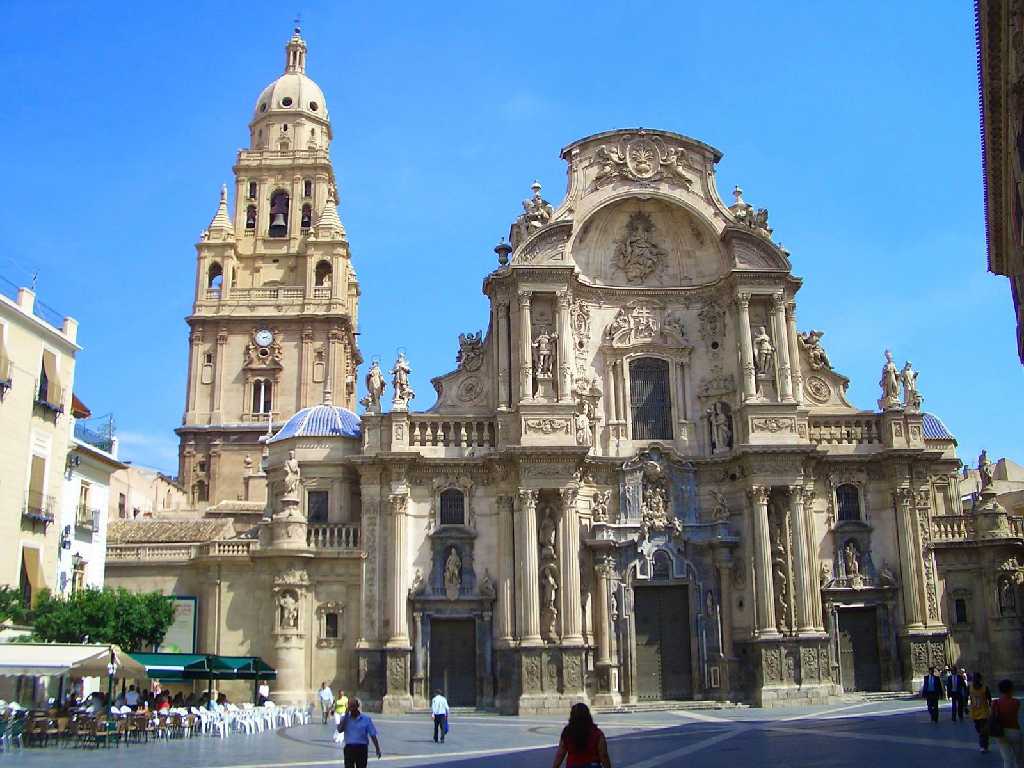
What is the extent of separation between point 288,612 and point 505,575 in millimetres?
7735

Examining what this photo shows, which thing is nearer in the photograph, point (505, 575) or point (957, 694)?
point (957, 694)

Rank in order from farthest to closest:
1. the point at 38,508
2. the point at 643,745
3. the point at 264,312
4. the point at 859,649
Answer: the point at 264,312, the point at 859,649, the point at 38,508, the point at 643,745

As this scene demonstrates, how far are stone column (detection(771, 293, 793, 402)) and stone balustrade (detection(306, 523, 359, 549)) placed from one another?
1664cm

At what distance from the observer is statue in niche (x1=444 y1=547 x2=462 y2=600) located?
38.8 metres

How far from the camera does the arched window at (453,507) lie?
39.8m

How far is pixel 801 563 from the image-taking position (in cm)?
3878

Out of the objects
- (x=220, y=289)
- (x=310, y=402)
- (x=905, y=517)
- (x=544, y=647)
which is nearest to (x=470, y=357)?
(x=544, y=647)

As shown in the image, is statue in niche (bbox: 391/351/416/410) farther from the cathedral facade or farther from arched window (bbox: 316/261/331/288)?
arched window (bbox: 316/261/331/288)

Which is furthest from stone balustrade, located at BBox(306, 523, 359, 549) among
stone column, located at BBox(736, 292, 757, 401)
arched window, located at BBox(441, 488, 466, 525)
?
stone column, located at BBox(736, 292, 757, 401)

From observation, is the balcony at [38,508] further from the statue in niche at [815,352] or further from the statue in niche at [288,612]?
the statue in niche at [815,352]

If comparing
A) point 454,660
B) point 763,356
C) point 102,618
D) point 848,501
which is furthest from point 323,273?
point 102,618

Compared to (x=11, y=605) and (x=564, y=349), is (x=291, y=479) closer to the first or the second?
(x=564, y=349)

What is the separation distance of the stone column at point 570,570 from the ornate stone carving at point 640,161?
42.3 ft

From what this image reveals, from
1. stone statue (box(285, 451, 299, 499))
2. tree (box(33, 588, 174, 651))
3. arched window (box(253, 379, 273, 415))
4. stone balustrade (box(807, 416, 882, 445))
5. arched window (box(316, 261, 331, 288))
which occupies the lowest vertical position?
tree (box(33, 588, 174, 651))
